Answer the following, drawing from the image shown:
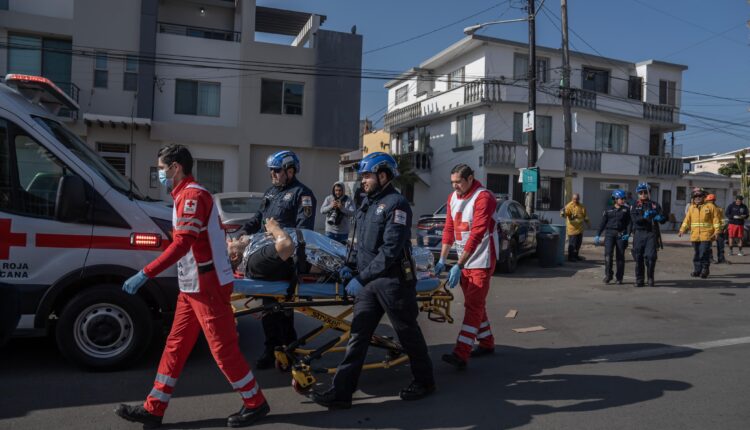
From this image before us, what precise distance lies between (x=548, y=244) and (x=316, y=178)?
1143cm

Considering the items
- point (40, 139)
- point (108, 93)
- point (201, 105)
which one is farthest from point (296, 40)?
point (40, 139)

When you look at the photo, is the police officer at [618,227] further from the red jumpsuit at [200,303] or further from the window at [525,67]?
the window at [525,67]

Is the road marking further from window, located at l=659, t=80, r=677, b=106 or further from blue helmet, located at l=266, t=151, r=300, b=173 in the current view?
window, located at l=659, t=80, r=677, b=106

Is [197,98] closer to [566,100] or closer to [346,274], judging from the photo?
[566,100]

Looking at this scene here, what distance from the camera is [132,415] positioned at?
3.98 metres

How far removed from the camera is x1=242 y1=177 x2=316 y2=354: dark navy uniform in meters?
5.46

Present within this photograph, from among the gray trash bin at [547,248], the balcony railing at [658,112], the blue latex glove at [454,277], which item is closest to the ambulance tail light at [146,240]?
the blue latex glove at [454,277]

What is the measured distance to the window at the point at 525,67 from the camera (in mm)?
27670

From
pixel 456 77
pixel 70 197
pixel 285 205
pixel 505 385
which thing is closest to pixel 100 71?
pixel 456 77

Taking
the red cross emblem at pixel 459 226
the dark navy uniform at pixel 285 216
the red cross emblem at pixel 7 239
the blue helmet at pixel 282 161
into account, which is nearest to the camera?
the red cross emblem at pixel 7 239

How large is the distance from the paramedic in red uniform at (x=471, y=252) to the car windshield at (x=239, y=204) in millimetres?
6536

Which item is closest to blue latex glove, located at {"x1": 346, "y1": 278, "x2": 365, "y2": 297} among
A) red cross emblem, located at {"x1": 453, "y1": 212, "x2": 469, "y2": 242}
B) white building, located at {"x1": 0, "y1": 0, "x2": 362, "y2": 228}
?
red cross emblem, located at {"x1": 453, "y1": 212, "x2": 469, "y2": 242}

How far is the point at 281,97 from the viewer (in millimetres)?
22312

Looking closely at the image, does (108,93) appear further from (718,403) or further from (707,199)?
(718,403)
